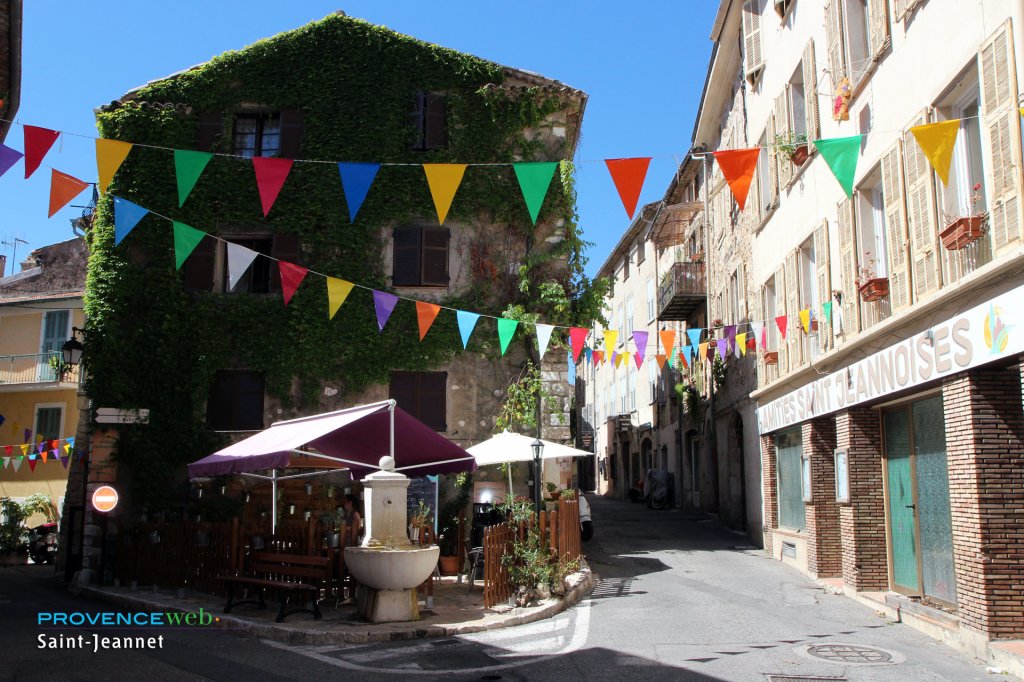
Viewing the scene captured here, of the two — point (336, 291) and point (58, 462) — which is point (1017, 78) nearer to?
point (336, 291)

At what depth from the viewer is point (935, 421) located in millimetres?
9766

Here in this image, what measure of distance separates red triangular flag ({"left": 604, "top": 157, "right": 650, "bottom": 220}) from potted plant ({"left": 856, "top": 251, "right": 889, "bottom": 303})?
3.28 metres

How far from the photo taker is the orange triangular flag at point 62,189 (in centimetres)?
973

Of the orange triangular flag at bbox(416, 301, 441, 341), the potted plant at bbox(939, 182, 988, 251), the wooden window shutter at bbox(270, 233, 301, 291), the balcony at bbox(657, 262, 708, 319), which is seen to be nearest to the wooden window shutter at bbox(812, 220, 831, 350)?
the potted plant at bbox(939, 182, 988, 251)

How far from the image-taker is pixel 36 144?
9.16 meters

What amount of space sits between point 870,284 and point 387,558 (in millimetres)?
6662

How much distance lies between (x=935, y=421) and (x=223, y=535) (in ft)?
29.3

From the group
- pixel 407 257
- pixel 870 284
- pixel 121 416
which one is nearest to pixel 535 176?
pixel 870 284

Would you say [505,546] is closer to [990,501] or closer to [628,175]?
[628,175]

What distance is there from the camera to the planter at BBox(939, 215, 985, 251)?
8094 mm

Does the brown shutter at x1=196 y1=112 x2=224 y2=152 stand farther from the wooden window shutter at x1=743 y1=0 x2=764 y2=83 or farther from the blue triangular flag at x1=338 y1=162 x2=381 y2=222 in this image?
the wooden window shutter at x1=743 y1=0 x2=764 y2=83

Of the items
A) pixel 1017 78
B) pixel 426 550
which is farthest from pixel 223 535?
pixel 1017 78

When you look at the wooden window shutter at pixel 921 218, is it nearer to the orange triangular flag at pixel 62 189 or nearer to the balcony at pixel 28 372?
the orange triangular flag at pixel 62 189

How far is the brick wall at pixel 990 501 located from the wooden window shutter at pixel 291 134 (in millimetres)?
13293
